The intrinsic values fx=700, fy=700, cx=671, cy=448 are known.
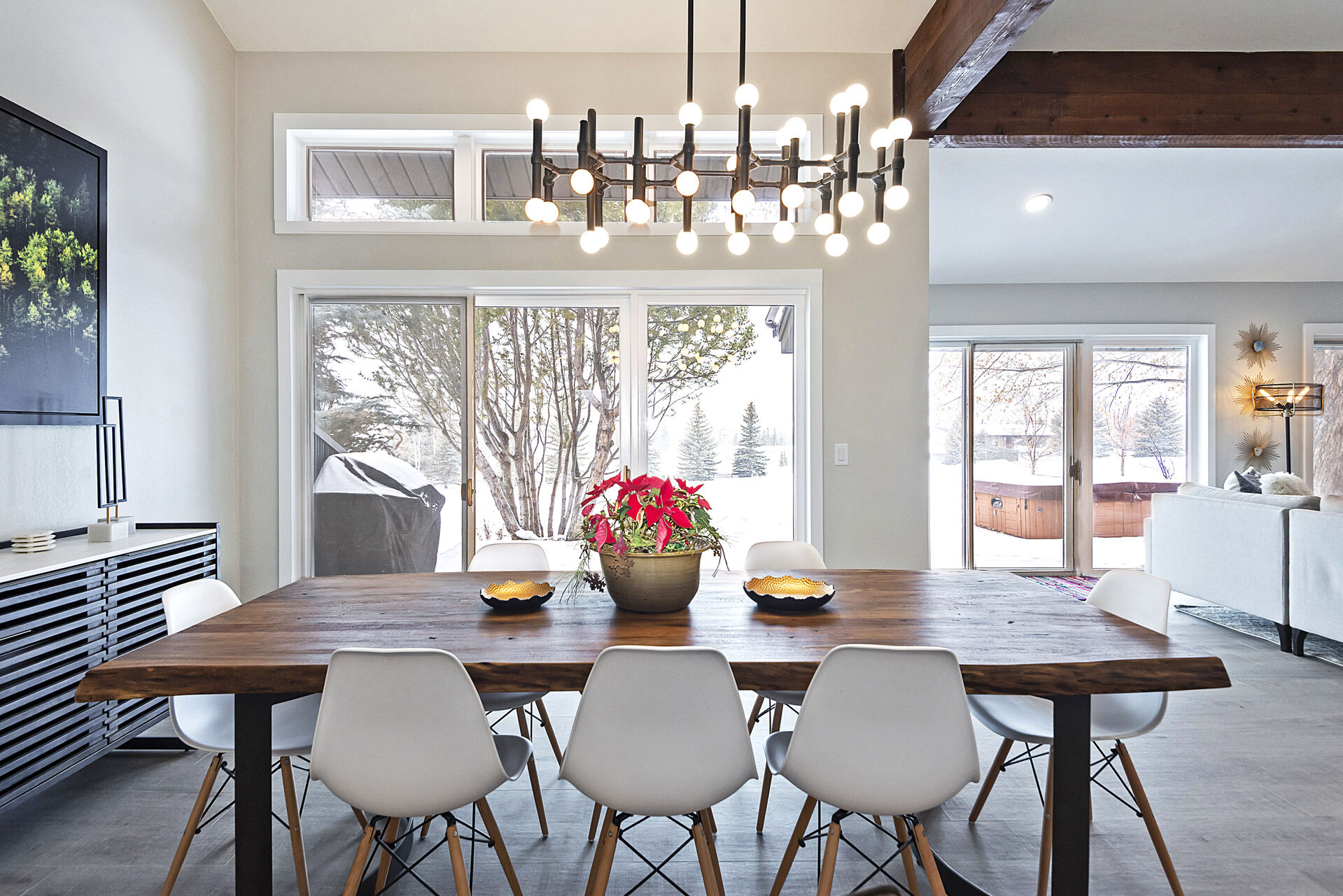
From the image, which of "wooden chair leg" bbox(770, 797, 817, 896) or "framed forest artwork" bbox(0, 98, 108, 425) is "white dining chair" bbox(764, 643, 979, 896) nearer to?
"wooden chair leg" bbox(770, 797, 817, 896)

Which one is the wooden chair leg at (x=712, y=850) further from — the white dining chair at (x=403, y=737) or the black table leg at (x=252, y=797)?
the black table leg at (x=252, y=797)

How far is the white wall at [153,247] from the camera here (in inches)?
94.8

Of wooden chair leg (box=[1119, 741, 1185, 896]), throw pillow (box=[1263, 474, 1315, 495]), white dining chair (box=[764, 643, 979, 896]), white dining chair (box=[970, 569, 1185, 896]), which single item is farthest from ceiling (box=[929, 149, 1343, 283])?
white dining chair (box=[764, 643, 979, 896])

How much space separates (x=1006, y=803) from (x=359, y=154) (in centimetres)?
408

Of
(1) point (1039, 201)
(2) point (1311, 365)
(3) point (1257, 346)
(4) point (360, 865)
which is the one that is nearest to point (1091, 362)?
(3) point (1257, 346)

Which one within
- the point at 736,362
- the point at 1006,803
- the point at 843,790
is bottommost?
the point at 1006,803

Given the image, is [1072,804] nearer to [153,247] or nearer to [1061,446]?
[153,247]

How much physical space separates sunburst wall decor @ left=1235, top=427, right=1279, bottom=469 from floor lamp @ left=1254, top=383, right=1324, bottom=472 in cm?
11

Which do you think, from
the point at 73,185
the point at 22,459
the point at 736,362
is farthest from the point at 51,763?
the point at 736,362

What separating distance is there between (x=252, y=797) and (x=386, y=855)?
0.44 m

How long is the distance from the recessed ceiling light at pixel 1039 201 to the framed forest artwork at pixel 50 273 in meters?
5.40

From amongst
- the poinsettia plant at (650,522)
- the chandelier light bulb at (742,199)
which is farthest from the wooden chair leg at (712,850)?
the chandelier light bulb at (742,199)

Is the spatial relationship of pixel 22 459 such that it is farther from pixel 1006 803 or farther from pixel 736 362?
pixel 1006 803

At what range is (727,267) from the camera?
3586 mm
